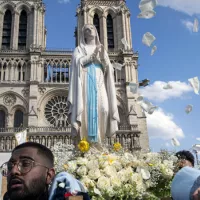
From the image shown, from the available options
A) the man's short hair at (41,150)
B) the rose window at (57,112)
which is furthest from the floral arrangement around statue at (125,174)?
the rose window at (57,112)

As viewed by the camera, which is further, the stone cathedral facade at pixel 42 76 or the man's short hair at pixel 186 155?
the stone cathedral facade at pixel 42 76

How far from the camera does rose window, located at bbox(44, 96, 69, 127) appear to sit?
96.2 ft

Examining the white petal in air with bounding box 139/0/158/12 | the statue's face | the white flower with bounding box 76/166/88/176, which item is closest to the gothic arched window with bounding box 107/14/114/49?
the statue's face

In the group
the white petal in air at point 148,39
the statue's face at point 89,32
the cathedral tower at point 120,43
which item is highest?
the cathedral tower at point 120,43

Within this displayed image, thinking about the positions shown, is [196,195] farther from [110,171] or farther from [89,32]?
[89,32]

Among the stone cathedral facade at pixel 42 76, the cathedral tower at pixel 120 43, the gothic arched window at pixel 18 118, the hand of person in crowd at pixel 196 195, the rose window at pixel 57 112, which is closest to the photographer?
the hand of person in crowd at pixel 196 195

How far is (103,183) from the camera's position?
2.91 m

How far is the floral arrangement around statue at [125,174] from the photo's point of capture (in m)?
2.90

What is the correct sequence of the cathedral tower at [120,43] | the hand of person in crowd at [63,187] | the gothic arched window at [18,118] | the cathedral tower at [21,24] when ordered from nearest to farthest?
1. the hand of person in crowd at [63,187]
2. the gothic arched window at [18,118]
3. the cathedral tower at [120,43]
4. the cathedral tower at [21,24]

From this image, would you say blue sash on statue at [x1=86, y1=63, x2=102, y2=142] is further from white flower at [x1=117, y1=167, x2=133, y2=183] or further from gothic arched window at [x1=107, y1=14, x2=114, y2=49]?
gothic arched window at [x1=107, y1=14, x2=114, y2=49]

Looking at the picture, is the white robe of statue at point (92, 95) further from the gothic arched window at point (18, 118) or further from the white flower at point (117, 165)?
the gothic arched window at point (18, 118)

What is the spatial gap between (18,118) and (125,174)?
27369mm

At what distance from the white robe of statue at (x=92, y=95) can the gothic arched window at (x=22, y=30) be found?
2787 cm

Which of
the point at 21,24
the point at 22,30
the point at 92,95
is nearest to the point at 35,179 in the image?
the point at 92,95
